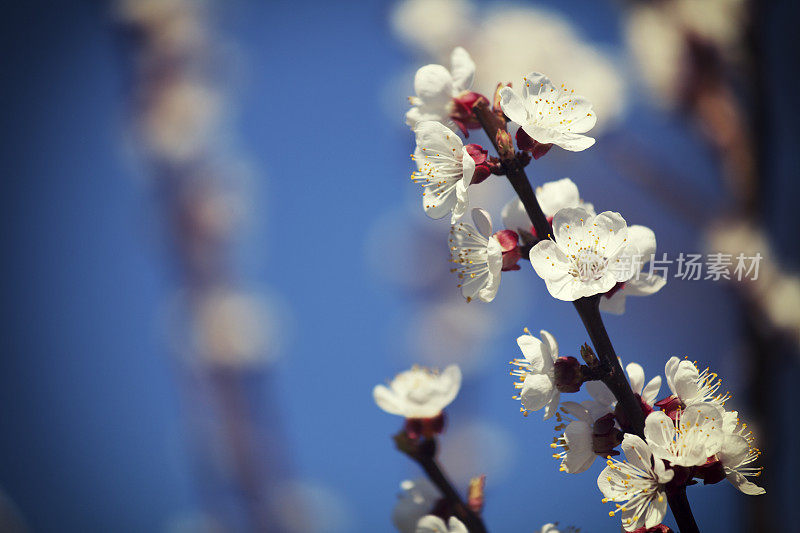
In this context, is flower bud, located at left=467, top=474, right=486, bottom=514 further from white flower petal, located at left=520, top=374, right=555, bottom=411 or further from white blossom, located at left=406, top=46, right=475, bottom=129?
A: white blossom, located at left=406, top=46, right=475, bottom=129

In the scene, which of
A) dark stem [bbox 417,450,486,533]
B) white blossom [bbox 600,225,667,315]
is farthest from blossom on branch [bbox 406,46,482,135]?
dark stem [bbox 417,450,486,533]

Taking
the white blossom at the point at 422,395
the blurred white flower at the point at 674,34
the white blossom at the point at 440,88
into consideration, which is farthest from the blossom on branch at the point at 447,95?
the blurred white flower at the point at 674,34

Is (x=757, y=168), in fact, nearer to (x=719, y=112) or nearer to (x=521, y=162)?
(x=719, y=112)

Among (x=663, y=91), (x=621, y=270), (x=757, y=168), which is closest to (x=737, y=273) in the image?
(x=757, y=168)

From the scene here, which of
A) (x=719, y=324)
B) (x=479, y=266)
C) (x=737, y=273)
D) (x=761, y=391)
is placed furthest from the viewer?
(x=719, y=324)

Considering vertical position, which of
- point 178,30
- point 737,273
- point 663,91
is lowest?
point 737,273

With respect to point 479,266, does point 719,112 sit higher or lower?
higher
